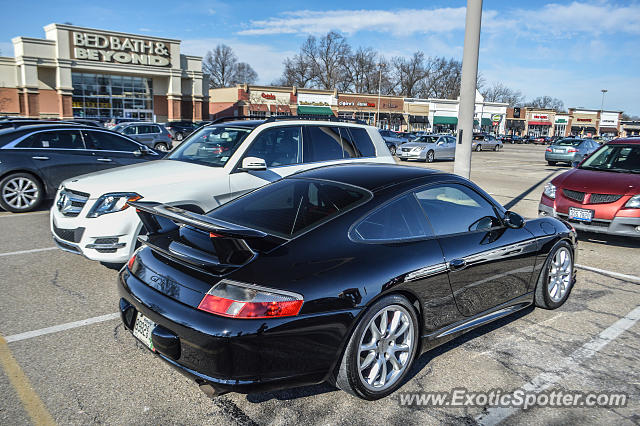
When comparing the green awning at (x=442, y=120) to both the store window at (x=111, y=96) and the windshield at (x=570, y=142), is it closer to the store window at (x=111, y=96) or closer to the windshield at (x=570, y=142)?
the store window at (x=111, y=96)

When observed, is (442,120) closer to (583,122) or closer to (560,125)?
(560,125)

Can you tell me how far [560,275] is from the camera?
15.6 feet

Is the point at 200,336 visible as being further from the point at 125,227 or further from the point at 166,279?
the point at 125,227

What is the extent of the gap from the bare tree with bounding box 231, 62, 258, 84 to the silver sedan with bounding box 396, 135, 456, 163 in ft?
277

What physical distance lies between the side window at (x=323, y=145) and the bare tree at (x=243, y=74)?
339 feet

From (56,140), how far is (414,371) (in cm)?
814

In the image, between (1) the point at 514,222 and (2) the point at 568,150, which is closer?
(1) the point at 514,222

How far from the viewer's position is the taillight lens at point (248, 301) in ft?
8.35

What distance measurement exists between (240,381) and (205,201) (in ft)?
10.2

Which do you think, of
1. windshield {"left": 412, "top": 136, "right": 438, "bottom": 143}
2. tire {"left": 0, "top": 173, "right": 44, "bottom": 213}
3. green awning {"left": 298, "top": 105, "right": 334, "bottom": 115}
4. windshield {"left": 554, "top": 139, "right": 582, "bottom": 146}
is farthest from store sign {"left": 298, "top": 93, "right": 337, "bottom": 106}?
tire {"left": 0, "top": 173, "right": 44, "bottom": 213}

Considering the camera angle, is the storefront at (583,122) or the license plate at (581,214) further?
the storefront at (583,122)

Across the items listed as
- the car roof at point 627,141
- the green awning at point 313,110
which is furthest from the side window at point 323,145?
the green awning at point 313,110

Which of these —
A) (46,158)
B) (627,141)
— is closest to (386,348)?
(627,141)

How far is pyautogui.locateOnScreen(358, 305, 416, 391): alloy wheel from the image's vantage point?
2.96 m
